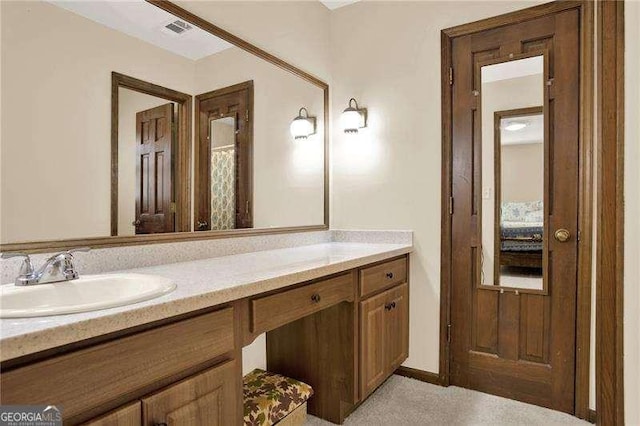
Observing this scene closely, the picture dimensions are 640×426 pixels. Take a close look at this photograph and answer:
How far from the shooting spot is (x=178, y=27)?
173cm

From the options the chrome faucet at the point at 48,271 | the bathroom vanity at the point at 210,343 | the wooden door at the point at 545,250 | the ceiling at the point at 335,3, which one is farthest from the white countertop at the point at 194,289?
the ceiling at the point at 335,3

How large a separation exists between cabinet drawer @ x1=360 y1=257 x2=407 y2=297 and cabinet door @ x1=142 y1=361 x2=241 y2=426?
2.98 feet

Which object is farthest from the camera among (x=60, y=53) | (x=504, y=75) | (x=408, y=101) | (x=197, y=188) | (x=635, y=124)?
(x=408, y=101)

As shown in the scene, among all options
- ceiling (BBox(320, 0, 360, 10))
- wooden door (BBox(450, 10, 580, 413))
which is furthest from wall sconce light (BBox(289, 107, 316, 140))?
wooden door (BBox(450, 10, 580, 413))

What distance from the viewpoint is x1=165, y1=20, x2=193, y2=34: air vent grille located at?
5.58 ft

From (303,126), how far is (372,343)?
4.81 feet

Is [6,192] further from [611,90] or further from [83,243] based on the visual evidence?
[611,90]

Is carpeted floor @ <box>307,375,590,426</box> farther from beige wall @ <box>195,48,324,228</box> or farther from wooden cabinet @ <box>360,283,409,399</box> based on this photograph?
→ beige wall @ <box>195,48,324,228</box>

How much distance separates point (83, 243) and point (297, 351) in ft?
3.96

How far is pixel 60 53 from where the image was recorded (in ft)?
4.35

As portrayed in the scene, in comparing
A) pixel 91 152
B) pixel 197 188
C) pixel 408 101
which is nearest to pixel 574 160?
pixel 408 101

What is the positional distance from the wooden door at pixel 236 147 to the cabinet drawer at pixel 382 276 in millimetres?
720

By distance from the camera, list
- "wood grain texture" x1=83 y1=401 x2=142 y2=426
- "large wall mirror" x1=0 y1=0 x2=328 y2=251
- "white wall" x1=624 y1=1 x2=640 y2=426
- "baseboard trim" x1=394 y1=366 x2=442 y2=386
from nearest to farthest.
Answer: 1. "white wall" x1=624 y1=1 x2=640 y2=426
2. "wood grain texture" x1=83 y1=401 x2=142 y2=426
3. "large wall mirror" x1=0 y1=0 x2=328 y2=251
4. "baseboard trim" x1=394 y1=366 x2=442 y2=386

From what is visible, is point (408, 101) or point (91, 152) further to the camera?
point (408, 101)
